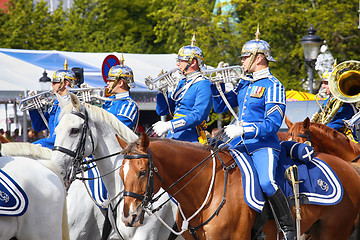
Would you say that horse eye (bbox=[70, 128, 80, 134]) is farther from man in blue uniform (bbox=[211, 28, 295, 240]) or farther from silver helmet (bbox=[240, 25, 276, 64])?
silver helmet (bbox=[240, 25, 276, 64])

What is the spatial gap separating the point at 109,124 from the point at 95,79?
11.4 meters

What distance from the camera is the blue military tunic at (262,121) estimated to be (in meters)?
6.44

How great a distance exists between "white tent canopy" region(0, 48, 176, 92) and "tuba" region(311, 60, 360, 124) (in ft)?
26.1

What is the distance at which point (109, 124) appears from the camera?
289 inches

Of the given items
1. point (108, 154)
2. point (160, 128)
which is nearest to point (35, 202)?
point (108, 154)

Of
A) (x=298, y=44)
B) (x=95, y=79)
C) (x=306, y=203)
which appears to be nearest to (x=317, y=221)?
(x=306, y=203)

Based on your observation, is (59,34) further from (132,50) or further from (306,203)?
(306,203)

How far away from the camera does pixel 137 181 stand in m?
5.81

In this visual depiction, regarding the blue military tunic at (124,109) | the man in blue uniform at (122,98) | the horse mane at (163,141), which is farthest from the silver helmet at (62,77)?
the horse mane at (163,141)

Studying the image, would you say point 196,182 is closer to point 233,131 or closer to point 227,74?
point 233,131

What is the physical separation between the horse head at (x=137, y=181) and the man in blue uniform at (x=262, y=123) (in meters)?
0.87

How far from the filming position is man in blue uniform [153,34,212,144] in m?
7.60

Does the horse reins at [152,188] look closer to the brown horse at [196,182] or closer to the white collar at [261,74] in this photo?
the brown horse at [196,182]

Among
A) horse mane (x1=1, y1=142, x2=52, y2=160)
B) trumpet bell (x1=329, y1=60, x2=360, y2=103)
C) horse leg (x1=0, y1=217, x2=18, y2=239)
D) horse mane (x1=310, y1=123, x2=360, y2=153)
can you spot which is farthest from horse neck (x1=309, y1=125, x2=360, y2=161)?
horse leg (x1=0, y1=217, x2=18, y2=239)
